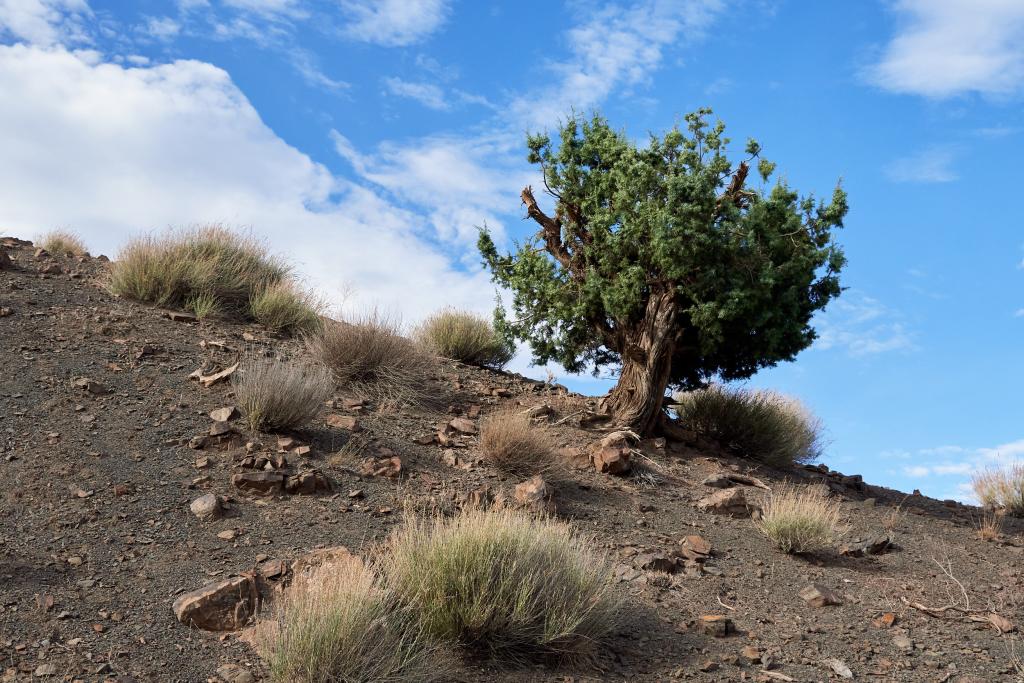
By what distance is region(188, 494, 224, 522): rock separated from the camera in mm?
8172

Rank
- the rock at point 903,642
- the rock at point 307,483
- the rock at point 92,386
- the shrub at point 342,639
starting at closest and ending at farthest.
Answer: the shrub at point 342,639 → the rock at point 903,642 → the rock at point 307,483 → the rock at point 92,386

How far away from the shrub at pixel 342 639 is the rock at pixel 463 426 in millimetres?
5052

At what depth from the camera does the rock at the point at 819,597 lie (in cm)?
841

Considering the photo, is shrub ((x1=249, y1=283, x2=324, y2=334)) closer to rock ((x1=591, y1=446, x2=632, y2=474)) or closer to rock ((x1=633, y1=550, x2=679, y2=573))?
rock ((x1=591, y1=446, x2=632, y2=474))

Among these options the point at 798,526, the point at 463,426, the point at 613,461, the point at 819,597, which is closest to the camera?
the point at 819,597

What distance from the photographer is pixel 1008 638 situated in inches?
320

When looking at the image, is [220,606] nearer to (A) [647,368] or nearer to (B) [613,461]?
(B) [613,461]

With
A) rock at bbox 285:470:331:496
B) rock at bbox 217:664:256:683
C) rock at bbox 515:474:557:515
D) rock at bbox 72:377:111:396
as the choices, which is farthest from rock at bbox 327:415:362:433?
rock at bbox 217:664:256:683

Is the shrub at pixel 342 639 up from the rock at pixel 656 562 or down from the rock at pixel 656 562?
down

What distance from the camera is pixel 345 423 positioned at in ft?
35.1

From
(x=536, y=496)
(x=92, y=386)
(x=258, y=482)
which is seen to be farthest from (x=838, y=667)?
(x=92, y=386)

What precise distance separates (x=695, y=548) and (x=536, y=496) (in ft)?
5.49

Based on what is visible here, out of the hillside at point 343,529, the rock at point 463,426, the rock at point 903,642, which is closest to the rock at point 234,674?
the hillside at point 343,529

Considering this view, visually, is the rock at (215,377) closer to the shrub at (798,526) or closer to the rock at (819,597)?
the shrub at (798,526)
